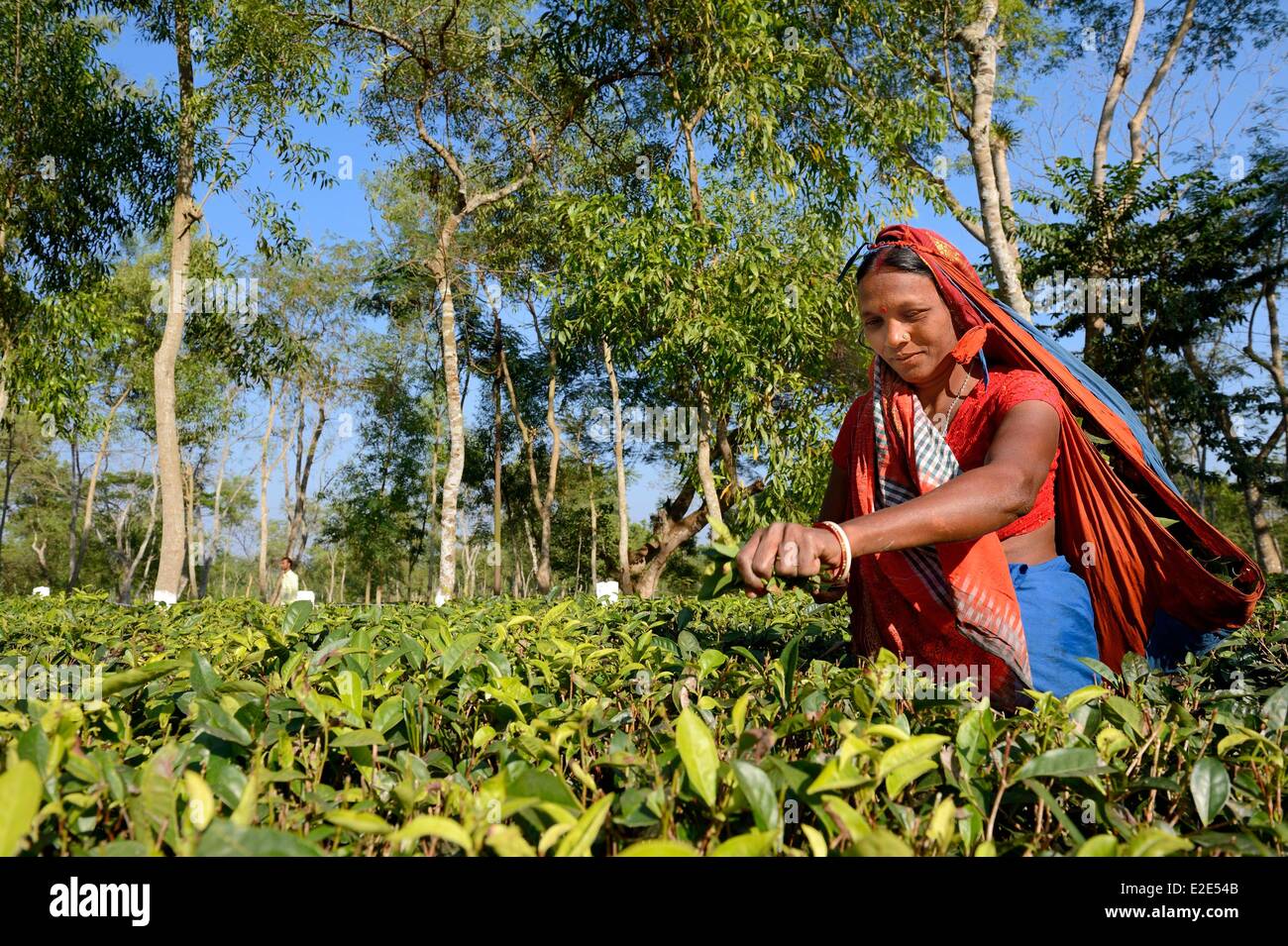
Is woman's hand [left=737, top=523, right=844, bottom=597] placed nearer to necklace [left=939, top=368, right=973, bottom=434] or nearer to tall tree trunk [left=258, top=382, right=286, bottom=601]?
necklace [left=939, top=368, right=973, bottom=434]

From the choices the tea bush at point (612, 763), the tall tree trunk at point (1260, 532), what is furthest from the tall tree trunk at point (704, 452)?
the tall tree trunk at point (1260, 532)

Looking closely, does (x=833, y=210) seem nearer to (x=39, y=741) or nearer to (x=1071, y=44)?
(x=39, y=741)

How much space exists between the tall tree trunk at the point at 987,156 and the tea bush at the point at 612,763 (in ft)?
24.3

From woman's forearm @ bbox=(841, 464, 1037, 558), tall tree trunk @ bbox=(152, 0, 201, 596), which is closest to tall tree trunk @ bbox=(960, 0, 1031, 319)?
woman's forearm @ bbox=(841, 464, 1037, 558)

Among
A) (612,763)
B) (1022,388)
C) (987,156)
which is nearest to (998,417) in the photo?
(1022,388)

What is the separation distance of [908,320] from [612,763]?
149 cm

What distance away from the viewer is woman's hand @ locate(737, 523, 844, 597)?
4.01ft

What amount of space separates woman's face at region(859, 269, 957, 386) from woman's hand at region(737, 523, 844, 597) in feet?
2.96

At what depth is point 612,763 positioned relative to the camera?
907 mm

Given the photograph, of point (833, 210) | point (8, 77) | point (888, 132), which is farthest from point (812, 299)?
point (8, 77)

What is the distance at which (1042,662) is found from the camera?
1862 millimetres

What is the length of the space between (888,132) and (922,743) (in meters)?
9.13

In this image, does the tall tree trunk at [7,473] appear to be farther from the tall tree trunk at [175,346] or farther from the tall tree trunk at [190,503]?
the tall tree trunk at [190,503]

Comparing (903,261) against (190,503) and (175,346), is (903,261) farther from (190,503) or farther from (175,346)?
Result: (190,503)
